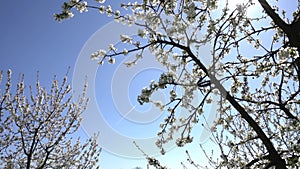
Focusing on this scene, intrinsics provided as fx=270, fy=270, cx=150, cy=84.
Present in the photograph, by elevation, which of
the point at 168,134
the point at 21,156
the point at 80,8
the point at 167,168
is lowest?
the point at 167,168

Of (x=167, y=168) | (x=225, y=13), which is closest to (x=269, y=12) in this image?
(x=225, y=13)

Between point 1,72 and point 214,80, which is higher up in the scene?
point 1,72

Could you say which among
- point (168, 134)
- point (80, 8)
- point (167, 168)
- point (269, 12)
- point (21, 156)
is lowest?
point (167, 168)

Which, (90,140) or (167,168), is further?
(90,140)

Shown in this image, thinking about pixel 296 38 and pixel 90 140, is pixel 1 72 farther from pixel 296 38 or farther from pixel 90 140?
pixel 296 38

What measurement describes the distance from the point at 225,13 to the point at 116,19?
5.75 ft

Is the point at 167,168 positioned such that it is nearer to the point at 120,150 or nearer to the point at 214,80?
the point at 214,80

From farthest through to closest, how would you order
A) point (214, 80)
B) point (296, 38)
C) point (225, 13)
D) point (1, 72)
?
point (1, 72), point (225, 13), point (214, 80), point (296, 38)

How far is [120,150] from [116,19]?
140 inches

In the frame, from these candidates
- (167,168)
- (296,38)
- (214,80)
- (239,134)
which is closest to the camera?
(296,38)

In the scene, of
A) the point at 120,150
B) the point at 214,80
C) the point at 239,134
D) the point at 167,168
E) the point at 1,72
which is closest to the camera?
the point at 214,80

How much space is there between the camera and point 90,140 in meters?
12.6

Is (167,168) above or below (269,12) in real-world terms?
below

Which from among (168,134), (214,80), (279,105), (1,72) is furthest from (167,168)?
(1,72)
